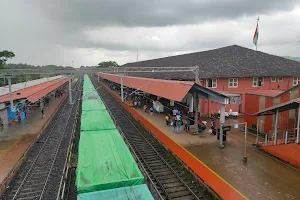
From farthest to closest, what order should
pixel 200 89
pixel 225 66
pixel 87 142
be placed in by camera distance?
1. pixel 225 66
2. pixel 200 89
3. pixel 87 142

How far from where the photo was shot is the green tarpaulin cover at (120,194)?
23.1 ft

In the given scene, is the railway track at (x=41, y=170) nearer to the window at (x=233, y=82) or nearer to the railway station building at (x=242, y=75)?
the railway station building at (x=242, y=75)

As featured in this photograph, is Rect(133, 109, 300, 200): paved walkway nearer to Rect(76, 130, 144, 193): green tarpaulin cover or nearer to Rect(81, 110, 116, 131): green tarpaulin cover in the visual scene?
Rect(76, 130, 144, 193): green tarpaulin cover

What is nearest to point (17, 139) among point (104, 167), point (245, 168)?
point (104, 167)

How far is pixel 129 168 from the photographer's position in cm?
886

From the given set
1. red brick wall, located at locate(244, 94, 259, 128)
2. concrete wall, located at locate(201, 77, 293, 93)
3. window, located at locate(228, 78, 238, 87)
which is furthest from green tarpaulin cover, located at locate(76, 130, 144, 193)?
window, located at locate(228, 78, 238, 87)

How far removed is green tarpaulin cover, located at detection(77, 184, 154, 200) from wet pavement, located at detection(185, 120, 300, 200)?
4.38 meters

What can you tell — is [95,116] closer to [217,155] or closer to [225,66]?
[217,155]

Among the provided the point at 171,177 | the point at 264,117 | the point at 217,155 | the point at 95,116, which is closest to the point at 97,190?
the point at 171,177

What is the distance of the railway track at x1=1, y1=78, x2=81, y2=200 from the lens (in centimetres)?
1101

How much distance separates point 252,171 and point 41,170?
1129 cm

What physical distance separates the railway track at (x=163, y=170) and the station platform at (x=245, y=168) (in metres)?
1.07

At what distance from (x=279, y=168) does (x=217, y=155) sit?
10.1ft

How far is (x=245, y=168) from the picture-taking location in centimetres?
1149
